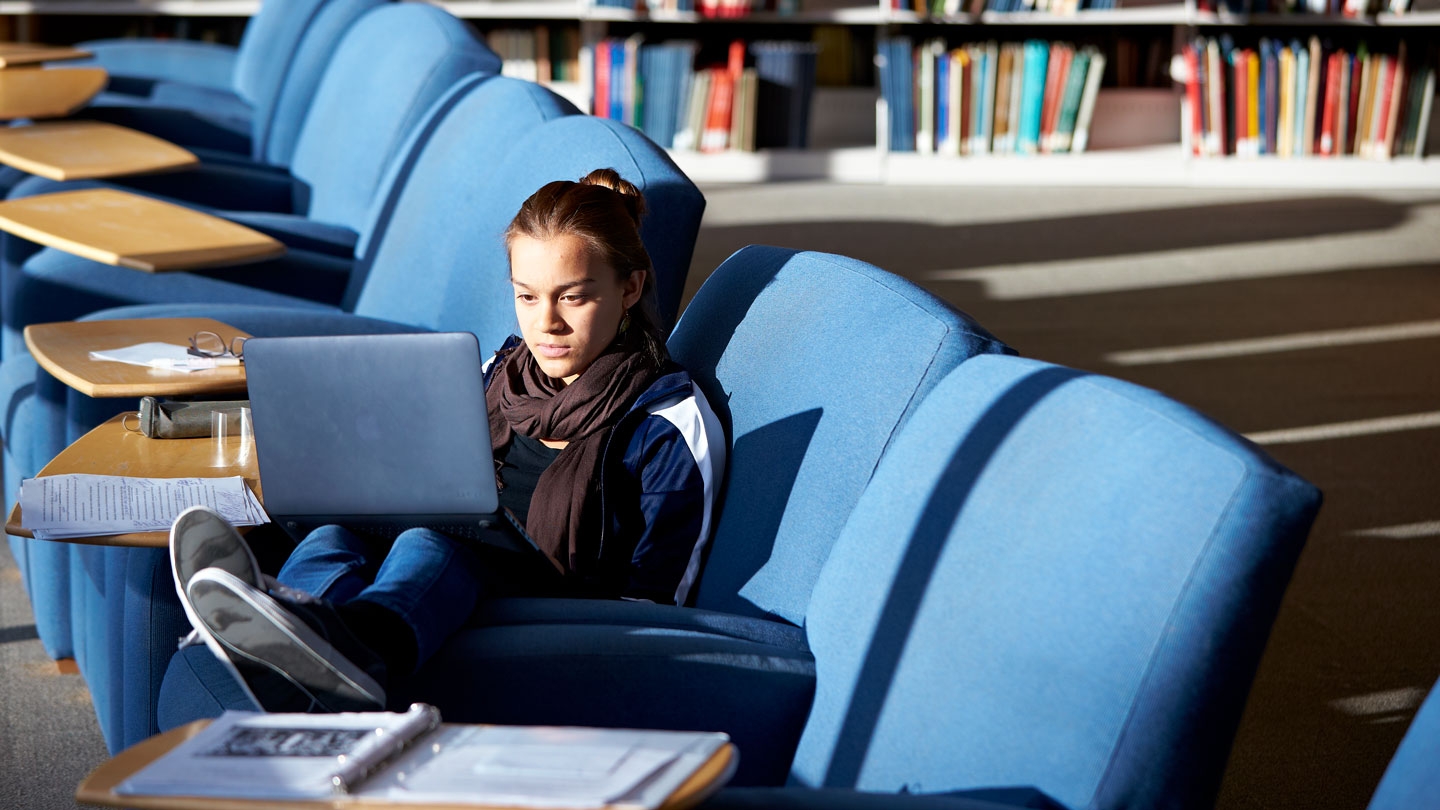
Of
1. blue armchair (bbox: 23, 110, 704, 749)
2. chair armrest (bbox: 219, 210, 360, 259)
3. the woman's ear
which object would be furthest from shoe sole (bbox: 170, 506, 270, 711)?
chair armrest (bbox: 219, 210, 360, 259)

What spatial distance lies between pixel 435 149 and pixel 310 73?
193 cm

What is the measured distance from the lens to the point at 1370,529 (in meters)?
3.09

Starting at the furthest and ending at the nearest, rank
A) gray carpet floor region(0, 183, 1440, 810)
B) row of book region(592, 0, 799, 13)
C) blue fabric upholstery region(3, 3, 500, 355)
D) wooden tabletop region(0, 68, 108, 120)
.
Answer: row of book region(592, 0, 799, 13), wooden tabletop region(0, 68, 108, 120), blue fabric upholstery region(3, 3, 500, 355), gray carpet floor region(0, 183, 1440, 810)

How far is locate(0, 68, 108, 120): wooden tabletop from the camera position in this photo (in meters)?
4.21

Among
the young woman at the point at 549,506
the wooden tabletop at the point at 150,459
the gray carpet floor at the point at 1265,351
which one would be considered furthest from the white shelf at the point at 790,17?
the wooden tabletop at the point at 150,459

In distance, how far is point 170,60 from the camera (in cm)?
655

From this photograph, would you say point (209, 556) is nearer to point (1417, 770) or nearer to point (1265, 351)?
point (1417, 770)

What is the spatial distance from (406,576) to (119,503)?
380 millimetres

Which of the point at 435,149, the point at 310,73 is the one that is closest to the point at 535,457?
the point at 435,149

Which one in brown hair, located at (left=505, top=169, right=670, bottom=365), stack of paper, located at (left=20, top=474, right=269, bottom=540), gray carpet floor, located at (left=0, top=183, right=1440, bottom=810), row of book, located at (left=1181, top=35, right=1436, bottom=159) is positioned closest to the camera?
stack of paper, located at (left=20, top=474, right=269, bottom=540)

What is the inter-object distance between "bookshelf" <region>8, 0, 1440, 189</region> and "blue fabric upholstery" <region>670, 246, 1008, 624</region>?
4924 millimetres

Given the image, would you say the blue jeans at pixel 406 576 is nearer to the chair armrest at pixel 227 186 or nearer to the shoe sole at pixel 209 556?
the shoe sole at pixel 209 556

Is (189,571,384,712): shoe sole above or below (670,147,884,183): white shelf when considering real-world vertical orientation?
above

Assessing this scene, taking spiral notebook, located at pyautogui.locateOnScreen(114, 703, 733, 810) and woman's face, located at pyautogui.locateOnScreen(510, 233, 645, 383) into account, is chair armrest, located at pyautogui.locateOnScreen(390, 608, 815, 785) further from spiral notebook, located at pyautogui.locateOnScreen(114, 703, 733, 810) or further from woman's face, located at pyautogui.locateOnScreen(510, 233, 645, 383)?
woman's face, located at pyautogui.locateOnScreen(510, 233, 645, 383)
